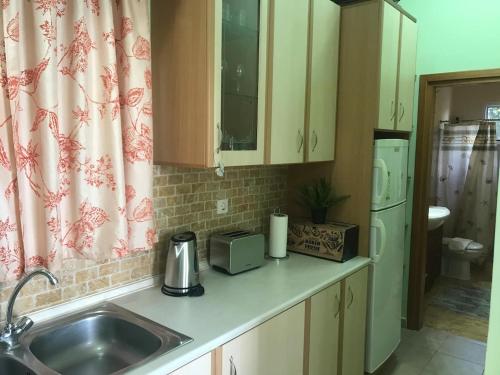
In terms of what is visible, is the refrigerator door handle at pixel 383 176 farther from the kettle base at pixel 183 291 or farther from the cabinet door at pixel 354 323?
the kettle base at pixel 183 291

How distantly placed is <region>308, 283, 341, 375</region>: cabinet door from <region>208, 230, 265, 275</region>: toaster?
15.7 inches

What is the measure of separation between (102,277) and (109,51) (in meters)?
0.90

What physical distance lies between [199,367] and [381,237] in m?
1.48

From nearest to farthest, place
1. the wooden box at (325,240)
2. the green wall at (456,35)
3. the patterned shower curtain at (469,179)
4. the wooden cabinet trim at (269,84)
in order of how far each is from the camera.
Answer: the wooden cabinet trim at (269,84), the wooden box at (325,240), the green wall at (456,35), the patterned shower curtain at (469,179)

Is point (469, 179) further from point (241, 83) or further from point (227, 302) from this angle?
point (227, 302)

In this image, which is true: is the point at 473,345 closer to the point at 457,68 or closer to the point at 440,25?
the point at 457,68

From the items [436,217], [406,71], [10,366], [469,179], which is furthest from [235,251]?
[469,179]

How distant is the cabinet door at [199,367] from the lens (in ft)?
4.23

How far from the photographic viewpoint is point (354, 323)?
7.56 feet

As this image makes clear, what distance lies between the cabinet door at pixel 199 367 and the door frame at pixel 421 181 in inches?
93.3

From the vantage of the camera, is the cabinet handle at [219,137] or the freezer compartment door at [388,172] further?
the freezer compartment door at [388,172]

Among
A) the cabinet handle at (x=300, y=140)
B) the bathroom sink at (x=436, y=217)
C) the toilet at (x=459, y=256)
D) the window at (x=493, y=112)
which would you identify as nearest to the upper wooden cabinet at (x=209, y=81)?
the cabinet handle at (x=300, y=140)

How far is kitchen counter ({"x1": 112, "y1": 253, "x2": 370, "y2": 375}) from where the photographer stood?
137cm

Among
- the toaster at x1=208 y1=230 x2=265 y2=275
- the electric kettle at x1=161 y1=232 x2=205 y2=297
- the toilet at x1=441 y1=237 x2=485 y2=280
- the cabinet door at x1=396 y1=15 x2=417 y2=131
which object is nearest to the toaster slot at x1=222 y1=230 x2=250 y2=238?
the toaster at x1=208 y1=230 x2=265 y2=275
